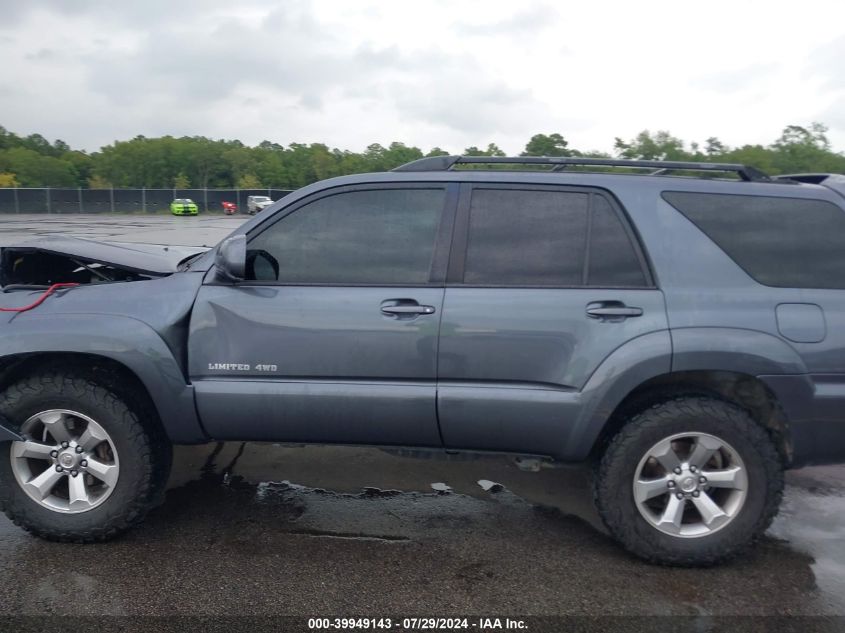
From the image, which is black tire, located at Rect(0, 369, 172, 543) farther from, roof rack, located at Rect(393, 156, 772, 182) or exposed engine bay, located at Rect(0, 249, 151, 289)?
roof rack, located at Rect(393, 156, 772, 182)

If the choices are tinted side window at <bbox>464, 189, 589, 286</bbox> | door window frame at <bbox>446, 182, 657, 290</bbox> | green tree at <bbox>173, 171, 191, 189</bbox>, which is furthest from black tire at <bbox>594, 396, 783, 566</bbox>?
green tree at <bbox>173, 171, 191, 189</bbox>

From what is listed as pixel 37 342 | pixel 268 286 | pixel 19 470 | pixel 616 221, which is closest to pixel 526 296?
pixel 616 221

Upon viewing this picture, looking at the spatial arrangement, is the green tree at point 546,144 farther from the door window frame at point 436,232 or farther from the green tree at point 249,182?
the green tree at point 249,182

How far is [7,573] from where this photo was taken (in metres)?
3.11

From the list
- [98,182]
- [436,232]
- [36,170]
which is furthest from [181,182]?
[436,232]

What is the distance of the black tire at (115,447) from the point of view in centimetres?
330

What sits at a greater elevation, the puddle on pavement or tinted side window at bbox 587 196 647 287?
tinted side window at bbox 587 196 647 287

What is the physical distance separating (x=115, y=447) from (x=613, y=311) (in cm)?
242

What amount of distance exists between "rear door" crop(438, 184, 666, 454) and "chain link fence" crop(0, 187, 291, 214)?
132 feet

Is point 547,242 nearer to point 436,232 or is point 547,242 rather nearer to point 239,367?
point 436,232

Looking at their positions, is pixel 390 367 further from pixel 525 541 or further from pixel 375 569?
pixel 525 541

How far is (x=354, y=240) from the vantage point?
11.1 ft

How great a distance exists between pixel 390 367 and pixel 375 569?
3.02 feet

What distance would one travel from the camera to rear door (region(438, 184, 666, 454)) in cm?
313
